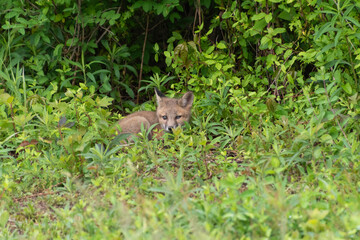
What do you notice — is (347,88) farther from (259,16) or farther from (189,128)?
(189,128)

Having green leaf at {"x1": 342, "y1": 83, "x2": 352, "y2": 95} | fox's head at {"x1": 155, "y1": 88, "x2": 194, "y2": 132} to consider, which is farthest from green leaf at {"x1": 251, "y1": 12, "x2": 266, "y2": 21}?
green leaf at {"x1": 342, "y1": 83, "x2": 352, "y2": 95}

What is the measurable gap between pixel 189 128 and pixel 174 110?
0.88m

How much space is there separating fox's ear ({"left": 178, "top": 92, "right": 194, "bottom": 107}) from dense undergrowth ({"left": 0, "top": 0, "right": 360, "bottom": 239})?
0.16 metres

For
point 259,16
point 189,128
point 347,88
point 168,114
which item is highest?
point 259,16

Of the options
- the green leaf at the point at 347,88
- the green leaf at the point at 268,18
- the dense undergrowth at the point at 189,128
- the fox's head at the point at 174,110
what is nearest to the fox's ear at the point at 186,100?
the fox's head at the point at 174,110

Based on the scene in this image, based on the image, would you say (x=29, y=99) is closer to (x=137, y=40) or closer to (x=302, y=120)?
(x=137, y=40)

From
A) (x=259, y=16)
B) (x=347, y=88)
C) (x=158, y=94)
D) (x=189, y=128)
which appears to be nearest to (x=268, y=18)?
(x=259, y=16)

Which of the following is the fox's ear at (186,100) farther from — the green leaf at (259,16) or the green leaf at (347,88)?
the green leaf at (347,88)

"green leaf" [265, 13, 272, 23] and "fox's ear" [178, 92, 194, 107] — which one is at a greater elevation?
"green leaf" [265, 13, 272, 23]

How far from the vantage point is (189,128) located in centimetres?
728

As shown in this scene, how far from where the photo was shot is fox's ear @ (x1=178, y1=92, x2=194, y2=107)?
803cm

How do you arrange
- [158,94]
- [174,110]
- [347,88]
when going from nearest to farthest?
[347,88] → [174,110] → [158,94]

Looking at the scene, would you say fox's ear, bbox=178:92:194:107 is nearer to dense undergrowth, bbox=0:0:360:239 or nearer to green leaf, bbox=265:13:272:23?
dense undergrowth, bbox=0:0:360:239

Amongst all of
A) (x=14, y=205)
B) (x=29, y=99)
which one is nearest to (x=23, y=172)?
(x=14, y=205)
